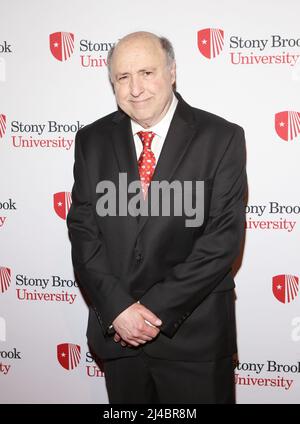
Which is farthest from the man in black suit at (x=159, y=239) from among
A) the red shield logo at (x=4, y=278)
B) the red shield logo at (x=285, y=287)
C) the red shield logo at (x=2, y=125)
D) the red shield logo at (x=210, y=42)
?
the red shield logo at (x=4, y=278)

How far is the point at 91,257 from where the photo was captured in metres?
1.91

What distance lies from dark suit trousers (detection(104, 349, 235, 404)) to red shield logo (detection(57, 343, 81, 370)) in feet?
2.56

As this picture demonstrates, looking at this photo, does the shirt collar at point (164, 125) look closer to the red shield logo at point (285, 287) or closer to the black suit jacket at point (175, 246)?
the black suit jacket at point (175, 246)

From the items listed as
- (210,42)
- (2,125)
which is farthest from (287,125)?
(2,125)

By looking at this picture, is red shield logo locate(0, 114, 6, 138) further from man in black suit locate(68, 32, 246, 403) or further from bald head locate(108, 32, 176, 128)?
bald head locate(108, 32, 176, 128)

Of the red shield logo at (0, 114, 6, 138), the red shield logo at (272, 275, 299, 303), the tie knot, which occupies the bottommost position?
the red shield logo at (272, 275, 299, 303)

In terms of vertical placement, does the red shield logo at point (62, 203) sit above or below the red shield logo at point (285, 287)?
A: above

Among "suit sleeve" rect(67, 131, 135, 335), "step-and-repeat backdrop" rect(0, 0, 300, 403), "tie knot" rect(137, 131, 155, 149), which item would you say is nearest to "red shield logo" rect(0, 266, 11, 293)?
"step-and-repeat backdrop" rect(0, 0, 300, 403)

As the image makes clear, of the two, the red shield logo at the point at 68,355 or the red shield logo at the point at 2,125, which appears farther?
the red shield logo at the point at 68,355

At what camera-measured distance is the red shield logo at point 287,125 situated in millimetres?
2340

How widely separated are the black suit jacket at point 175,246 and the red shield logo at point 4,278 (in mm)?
925

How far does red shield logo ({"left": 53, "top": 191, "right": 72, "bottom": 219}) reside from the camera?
2.61 m

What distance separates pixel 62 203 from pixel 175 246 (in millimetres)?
962
